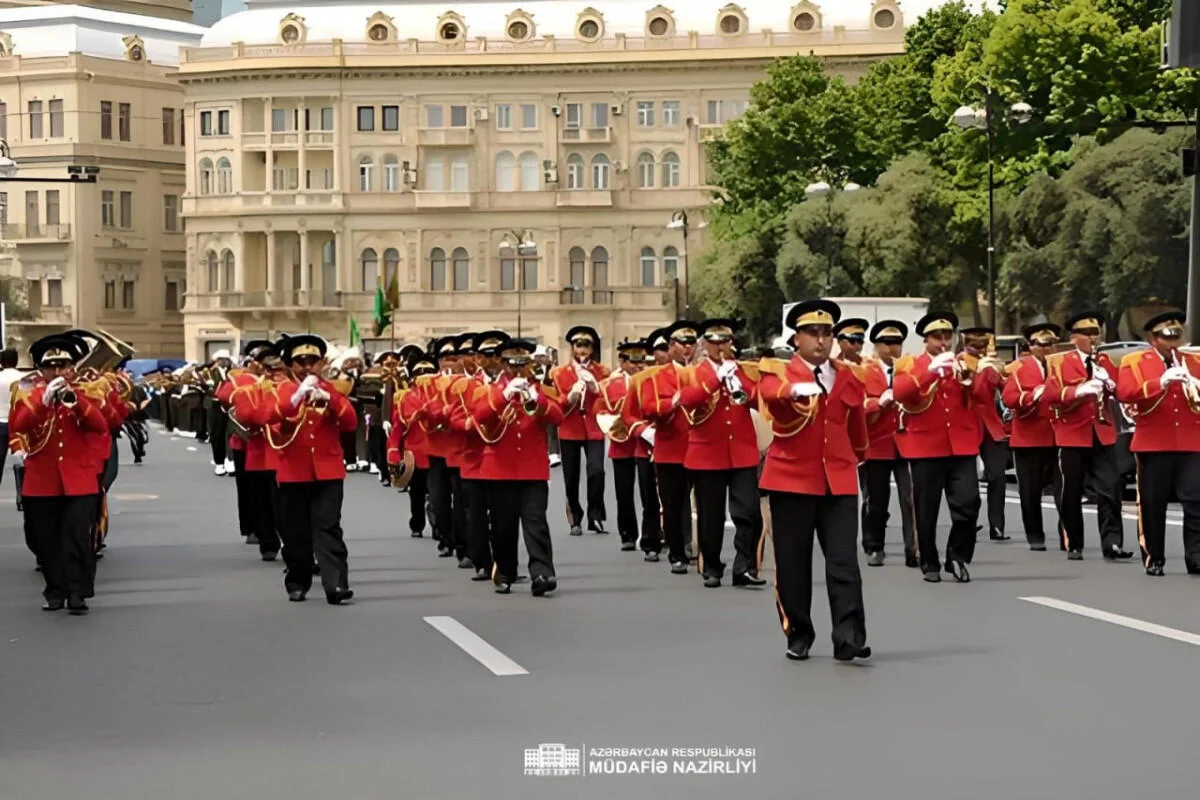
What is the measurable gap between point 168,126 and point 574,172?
78.4ft

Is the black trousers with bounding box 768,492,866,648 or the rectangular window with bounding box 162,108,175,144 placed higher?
the rectangular window with bounding box 162,108,175,144

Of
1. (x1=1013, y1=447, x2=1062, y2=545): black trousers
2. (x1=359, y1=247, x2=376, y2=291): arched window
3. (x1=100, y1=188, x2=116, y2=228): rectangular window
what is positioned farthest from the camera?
(x1=100, y1=188, x2=116, y2=228): rectangular window

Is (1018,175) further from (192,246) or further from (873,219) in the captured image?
(192,246)

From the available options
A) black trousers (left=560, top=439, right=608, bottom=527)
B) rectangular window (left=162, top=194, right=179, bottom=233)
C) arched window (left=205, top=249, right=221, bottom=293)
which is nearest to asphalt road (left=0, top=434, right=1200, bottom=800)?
black trousers (left=560, top=439, right=608, bottom=527)

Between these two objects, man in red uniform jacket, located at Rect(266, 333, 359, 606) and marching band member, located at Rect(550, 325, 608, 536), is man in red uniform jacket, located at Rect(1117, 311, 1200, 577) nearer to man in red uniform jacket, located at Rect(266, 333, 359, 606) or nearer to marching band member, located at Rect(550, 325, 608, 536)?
man in red uniform jacket, located at Rect(266, 333, 359, 606)

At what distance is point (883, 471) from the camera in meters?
19.9

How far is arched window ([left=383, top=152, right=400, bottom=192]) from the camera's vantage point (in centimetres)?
11394

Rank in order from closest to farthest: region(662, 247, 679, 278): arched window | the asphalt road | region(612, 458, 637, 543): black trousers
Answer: the asphalt road, region(612, 458, 637, 543): black trousers, region(662, 247, 679, 278): arched window

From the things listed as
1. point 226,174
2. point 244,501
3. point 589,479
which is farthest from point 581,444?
point 226,174

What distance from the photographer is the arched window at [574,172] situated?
113062mm

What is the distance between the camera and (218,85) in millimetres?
115000

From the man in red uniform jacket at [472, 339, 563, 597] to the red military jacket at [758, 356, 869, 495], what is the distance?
4.26 meters

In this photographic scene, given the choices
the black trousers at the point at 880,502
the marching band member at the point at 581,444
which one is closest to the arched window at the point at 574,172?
the marching band member at the point at 581,444

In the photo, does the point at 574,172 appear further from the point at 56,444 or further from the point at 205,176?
the point at 56,444
